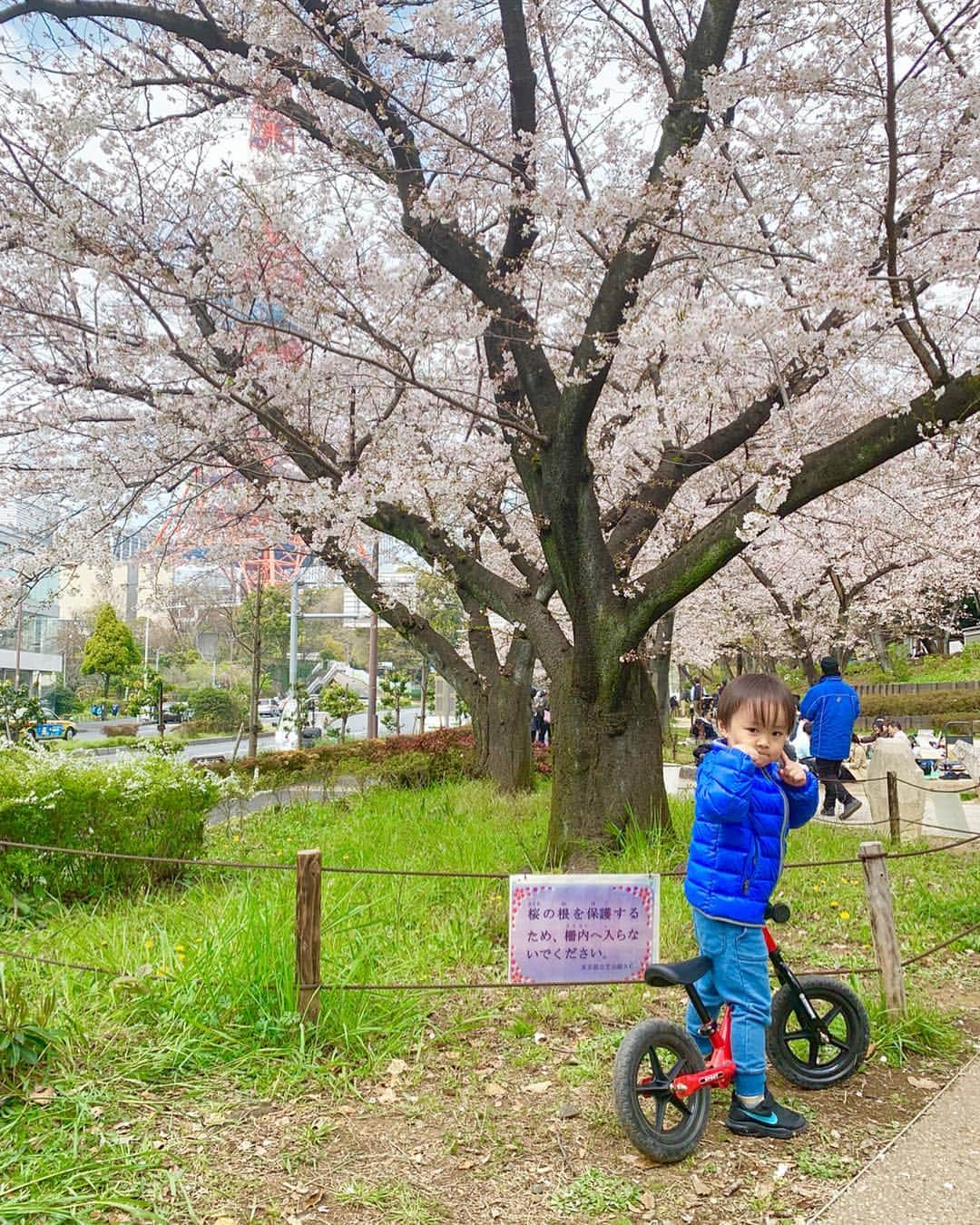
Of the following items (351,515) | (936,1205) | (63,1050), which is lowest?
(936,1205)

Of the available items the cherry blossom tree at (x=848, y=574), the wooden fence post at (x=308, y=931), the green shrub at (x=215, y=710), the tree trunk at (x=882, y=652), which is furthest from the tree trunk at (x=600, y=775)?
the tree trunk at (x=882, y=652)

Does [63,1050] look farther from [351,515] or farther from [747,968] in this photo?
[351,515]

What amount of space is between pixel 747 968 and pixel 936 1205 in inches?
31.2

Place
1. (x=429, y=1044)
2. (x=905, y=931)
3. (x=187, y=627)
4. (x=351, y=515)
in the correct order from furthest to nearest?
Result: 1. (x=187, y=627)
2. (x=351, y=515)
3. (x=905, y=931)
4. (x=429, y=1044)

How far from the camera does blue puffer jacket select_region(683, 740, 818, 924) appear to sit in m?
2.90

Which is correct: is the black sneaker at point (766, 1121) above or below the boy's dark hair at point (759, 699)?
below

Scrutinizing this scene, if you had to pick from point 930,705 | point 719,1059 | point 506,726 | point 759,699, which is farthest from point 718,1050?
point 930,705

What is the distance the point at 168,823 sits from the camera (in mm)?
6785

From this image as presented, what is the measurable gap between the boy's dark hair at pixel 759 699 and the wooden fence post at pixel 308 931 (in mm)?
1587

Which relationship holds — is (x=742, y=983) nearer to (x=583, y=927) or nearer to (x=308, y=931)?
(x=583, y=927)

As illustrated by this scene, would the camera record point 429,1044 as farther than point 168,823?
No

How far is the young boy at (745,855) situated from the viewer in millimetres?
2939

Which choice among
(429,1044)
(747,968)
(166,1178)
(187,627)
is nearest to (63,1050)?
(166,1178)

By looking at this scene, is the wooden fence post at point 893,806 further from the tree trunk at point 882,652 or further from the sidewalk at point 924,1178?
the tree trunk at point 882,652
